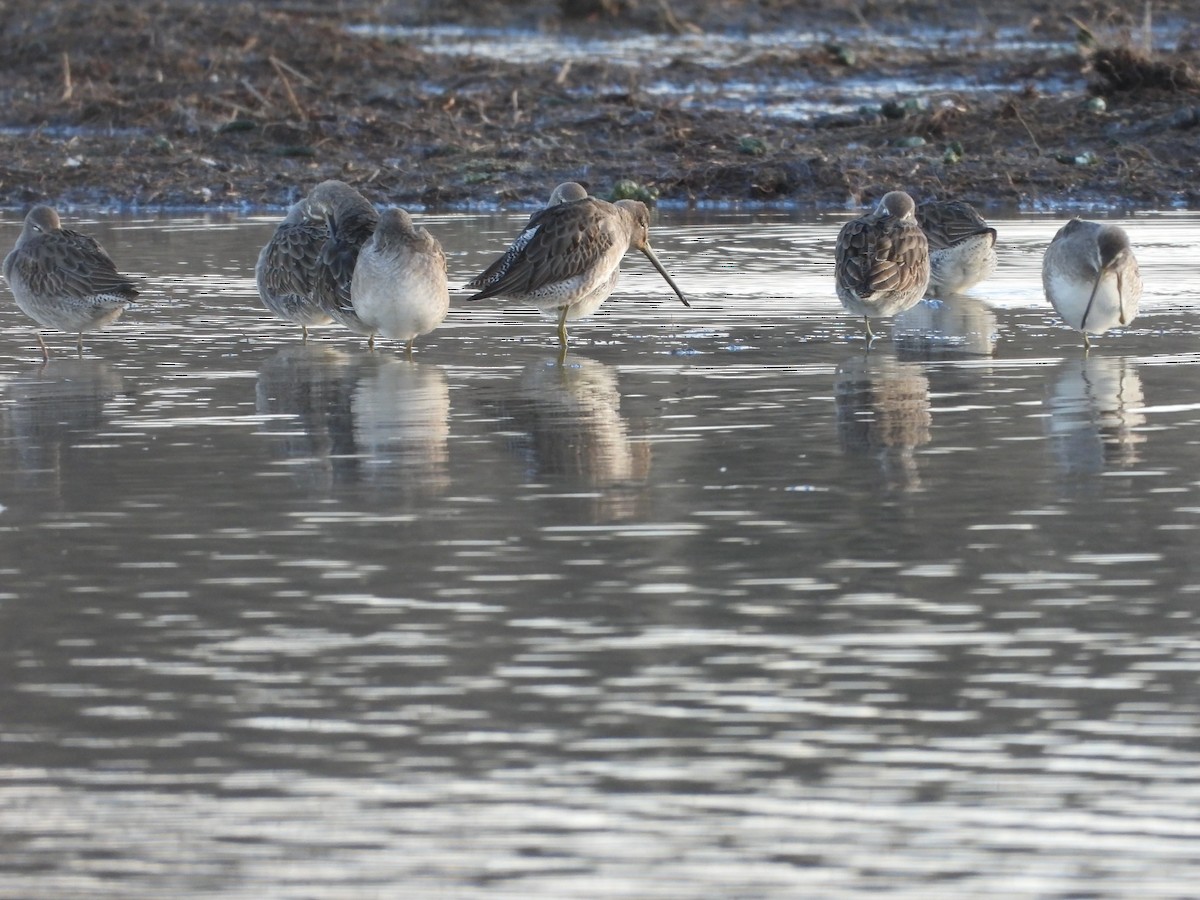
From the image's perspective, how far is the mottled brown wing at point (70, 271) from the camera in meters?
12.6

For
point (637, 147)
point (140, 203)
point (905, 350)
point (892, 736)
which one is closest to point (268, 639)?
point (892, 736)

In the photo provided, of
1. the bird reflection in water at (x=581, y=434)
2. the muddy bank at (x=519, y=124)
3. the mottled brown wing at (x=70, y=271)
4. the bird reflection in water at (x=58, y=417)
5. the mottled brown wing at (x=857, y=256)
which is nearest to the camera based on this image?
the bird reflection in water at (x=581, y=434)

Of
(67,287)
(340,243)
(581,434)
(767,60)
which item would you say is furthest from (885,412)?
(767,60)

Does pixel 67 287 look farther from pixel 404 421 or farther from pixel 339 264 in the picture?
pixel 404 421

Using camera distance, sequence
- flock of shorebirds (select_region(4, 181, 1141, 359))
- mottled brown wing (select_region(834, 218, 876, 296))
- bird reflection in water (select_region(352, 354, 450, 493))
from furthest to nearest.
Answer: mottled brown wing (select_region(834, 218, 876, 296)) < flock of shorebirds (select_region(4, 181, 1141, 359)) < bird reflection in water (select_region(352, 354, 450, 493))

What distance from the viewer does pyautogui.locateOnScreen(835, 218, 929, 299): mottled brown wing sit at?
12273mm

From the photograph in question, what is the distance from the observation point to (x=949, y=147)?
22.1 metres

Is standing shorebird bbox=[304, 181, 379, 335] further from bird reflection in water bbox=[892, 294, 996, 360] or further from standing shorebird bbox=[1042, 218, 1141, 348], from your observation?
standing shorebird bbox=[1042, 218, 1141, 348]

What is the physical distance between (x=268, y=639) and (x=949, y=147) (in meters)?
16.3

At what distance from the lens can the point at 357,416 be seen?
10328 millimetres

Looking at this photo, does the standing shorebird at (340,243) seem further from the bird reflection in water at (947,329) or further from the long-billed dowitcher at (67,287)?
the bird reflection in water at (947,329)

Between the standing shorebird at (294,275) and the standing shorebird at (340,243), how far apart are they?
0.09 metres

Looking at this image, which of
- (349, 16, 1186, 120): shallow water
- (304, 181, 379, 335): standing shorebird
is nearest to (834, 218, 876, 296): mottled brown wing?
(304, 181, 379, 335): standing shorebird

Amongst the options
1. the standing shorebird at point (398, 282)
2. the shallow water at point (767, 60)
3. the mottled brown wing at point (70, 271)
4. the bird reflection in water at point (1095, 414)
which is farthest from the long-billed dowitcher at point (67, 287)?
the shallow water at point (767, 60)
